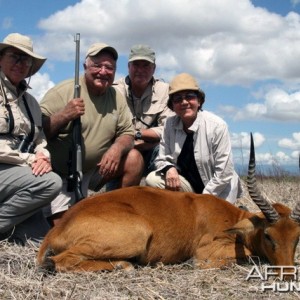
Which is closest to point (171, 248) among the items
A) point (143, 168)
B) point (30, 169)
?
point (30, 169)

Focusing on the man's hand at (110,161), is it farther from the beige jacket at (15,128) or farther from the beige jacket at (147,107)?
the beige jacket at (147,107)

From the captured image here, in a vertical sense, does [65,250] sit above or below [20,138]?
below

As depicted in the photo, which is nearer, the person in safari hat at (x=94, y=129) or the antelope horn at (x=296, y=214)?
the antelope horn at (x=296, y=214)

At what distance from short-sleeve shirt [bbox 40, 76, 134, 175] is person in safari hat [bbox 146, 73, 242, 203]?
2.69 feet

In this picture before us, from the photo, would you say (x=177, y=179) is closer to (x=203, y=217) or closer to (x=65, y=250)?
(x=203, y=217)

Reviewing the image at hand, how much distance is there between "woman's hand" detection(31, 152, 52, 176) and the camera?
259 inches

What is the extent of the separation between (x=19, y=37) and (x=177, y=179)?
2.98 metres

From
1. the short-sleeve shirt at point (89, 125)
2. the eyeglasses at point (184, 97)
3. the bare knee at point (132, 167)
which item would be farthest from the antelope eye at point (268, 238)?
the short-sleeve shirt at point (89, 125)

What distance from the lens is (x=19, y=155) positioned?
6.57 m

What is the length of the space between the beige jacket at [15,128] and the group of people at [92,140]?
13 mm

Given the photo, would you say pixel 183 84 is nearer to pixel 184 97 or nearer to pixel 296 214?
pixel 184 97

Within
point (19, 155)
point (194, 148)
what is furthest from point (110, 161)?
point (19, 155)

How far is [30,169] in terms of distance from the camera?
6.60m

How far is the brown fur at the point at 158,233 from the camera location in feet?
18.4
